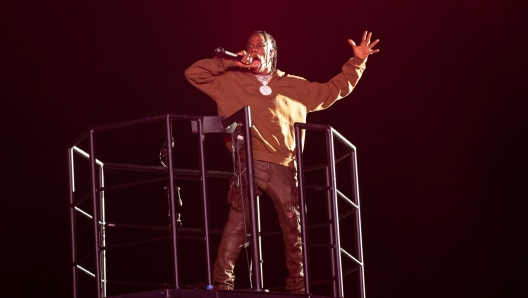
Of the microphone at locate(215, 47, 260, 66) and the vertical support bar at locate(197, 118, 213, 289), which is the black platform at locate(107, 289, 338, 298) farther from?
the microphone at locate(215, 47, 260, 66)

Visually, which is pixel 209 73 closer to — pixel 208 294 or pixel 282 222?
pixel 282 222

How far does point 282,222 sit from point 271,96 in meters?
0.67

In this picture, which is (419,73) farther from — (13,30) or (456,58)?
(13,30)

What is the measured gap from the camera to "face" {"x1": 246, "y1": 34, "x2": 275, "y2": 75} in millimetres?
5633

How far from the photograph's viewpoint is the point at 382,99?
7.41 metres

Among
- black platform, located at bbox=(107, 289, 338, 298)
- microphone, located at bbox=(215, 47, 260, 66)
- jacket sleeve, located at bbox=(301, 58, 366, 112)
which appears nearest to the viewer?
black platform, located at bbox=(107, 289, 338, 298)

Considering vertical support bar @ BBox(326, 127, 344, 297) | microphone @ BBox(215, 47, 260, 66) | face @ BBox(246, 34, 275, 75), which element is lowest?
vertical support bar @ BBox(326, 127, 344, 297)

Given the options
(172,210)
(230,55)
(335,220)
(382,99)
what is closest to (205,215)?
(172,210)

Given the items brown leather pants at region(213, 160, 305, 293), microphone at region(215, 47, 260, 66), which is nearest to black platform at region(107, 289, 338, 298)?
brown leather pants at region(213, 160, 305, 293)

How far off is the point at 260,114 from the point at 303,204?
891 millimetres

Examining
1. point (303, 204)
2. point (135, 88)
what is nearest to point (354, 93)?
point (135, 88)

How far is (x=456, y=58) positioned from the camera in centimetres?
730

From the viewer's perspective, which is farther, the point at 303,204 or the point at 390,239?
the point at 390,239

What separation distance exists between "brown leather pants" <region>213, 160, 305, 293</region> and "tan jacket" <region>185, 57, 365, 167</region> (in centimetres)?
8
